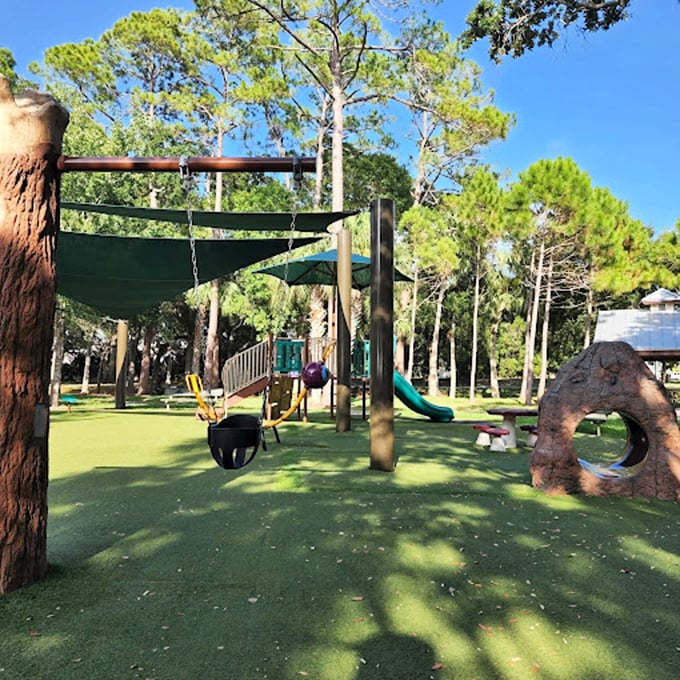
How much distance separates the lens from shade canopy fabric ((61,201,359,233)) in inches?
187

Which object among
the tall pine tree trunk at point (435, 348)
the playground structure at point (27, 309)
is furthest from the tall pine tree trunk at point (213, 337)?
the playground structure at point (27, 309)

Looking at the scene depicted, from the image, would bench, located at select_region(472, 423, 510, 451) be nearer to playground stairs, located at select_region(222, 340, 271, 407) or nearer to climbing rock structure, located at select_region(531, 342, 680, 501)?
climbing rock structure, located at select_region(531, 342, 680, 501)

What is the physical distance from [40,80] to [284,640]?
2445cm

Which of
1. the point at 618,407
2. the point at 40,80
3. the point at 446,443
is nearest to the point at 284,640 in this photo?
the point at 618,407

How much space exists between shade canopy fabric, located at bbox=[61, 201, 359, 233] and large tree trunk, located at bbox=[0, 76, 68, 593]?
186 cm

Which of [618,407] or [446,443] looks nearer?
[618,407]

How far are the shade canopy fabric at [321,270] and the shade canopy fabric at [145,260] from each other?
8.86 feet

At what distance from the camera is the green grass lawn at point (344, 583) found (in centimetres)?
202

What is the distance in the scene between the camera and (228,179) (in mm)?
24500

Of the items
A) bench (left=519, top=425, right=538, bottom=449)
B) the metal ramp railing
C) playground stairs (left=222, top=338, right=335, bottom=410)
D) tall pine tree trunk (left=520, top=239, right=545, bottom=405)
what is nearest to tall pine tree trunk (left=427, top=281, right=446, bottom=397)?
tall pine tree trunk (left=520, top=239, right=545, bottom=405)

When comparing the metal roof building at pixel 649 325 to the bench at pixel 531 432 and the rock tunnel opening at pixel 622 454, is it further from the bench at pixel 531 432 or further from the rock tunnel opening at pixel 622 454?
the bench at pixel 531 432

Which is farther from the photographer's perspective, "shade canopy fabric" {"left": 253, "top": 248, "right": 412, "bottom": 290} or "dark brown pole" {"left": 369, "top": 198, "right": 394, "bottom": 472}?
"shade canopy fabric" {"left": 253, "top": 248, "right": 412, "bottom": 290}

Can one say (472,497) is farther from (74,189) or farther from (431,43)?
(431,43)

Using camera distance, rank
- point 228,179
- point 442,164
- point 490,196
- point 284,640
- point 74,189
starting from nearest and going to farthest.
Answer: point 284,640, point 74,189, point 490,196, point 442,164, point 228,179
